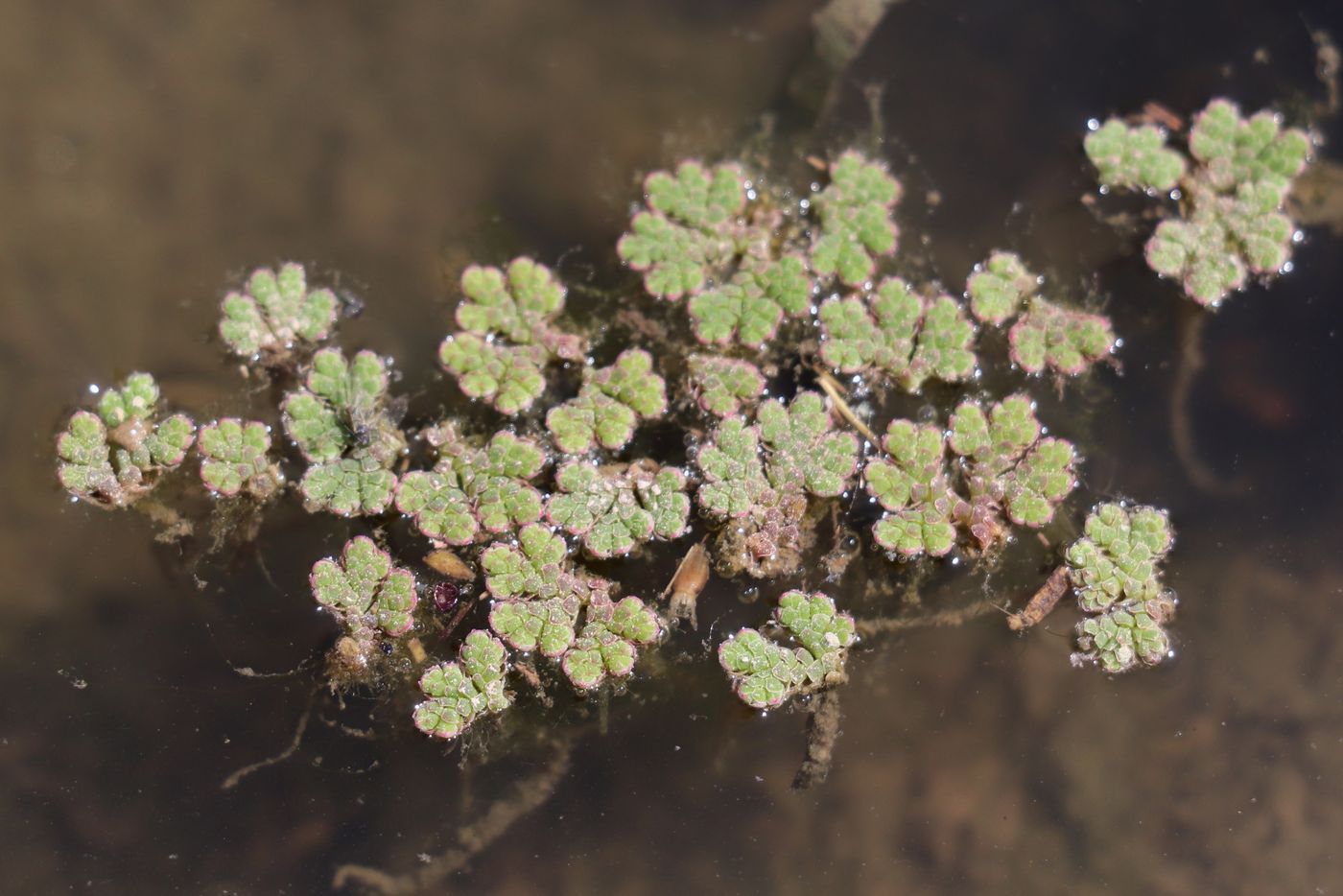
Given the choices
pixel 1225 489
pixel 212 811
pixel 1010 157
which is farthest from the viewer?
pixel 1010 157

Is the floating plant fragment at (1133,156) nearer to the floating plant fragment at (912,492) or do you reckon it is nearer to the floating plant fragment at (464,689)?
the floating plant fragment at (912,492)

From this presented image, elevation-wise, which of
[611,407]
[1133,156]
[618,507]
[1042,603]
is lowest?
[1042,603]

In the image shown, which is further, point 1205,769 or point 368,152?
point 368,152

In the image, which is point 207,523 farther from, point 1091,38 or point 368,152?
point 1091,38

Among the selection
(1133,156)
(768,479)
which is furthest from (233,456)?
(1133,156)

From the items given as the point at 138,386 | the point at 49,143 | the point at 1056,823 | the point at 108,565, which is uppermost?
the point at 49,143

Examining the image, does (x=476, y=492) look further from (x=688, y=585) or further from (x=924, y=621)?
(x=924, y=621)

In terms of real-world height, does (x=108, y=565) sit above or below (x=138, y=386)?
below

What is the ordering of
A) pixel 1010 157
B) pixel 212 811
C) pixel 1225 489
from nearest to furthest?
pixel 212 811 → pixel 1225 489 → pixel 1010 157

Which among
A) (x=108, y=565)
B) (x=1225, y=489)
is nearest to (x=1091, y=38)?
(x=1225, y=489)
